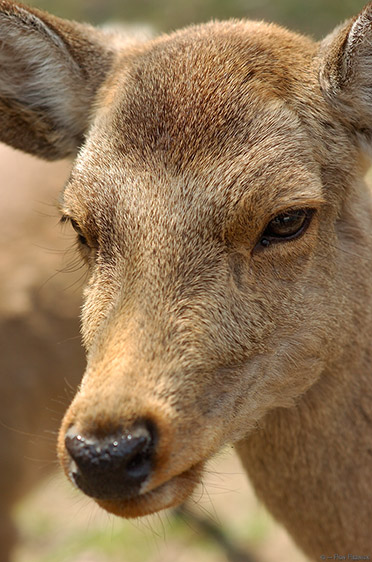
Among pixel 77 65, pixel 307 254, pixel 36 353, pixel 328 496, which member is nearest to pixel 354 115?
pixel 307 254

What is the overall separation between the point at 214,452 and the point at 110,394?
Answer: 0.56m

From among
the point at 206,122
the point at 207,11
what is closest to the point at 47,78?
the point at 206,122

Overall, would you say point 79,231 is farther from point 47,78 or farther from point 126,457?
point 126,457

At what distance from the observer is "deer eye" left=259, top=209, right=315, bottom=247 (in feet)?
10.3

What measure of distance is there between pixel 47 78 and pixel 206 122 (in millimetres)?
1209

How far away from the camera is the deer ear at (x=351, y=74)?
10.9 ft

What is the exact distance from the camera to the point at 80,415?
276cm

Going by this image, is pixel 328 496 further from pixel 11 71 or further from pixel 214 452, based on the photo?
pixel 11 71

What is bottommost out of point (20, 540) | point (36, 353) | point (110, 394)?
point (20, 540)

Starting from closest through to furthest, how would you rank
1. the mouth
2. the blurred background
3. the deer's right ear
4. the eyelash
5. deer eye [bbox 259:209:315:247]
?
1. the mouth
2. deer eye [bbox 259:209:315:247]
3. the eyelash
4. the deer's right ear
5. the blurred background

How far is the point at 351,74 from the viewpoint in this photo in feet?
11.1

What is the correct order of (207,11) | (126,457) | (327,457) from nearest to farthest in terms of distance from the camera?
(126,457) → (327,457) → (207,11)

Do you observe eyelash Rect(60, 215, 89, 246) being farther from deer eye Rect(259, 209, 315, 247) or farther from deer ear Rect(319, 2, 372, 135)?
deer ear Rect(319, 2, 372, 135)

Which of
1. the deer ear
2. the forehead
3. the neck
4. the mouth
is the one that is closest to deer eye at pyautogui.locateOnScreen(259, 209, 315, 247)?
the forehead
